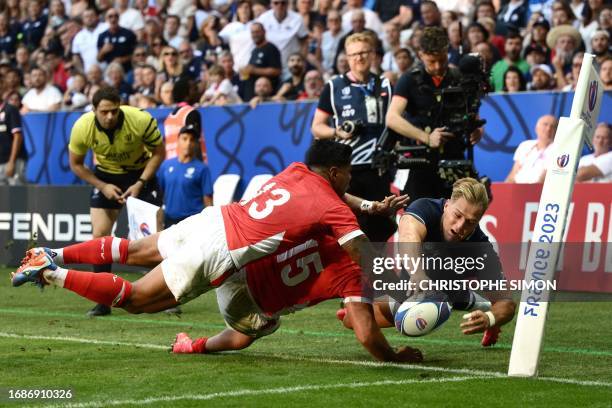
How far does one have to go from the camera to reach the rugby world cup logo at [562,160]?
6.86 metres

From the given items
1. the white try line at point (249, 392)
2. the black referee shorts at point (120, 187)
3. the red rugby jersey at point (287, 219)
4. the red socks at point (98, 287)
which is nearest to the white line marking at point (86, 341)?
the red socks at point (98, 287)

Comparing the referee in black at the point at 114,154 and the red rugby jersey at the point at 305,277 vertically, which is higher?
the red rugby jersey at the point at 305,277

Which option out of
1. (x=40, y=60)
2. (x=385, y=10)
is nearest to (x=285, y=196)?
(x=385, y=10)

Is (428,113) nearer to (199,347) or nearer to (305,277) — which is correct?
(305,277)

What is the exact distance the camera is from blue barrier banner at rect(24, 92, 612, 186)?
13977 mm

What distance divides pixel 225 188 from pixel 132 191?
4938mm

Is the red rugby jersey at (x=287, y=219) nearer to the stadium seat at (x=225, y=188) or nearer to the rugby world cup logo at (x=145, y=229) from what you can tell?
the rugby world cup logo at (x=145, y=229)

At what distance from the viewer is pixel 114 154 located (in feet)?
38.0

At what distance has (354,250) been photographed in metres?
7.12

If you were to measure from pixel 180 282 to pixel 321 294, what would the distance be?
895 millimetres

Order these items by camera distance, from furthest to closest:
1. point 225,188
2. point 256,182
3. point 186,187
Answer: point 225,188 < point 256,182 < point 186,187

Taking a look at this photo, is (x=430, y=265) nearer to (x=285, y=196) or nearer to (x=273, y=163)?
(x=285, y=196)

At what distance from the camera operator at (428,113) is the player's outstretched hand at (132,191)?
2628 millimetres

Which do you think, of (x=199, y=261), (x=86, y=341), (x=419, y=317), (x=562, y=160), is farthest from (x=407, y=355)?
(x=86, y=341)
